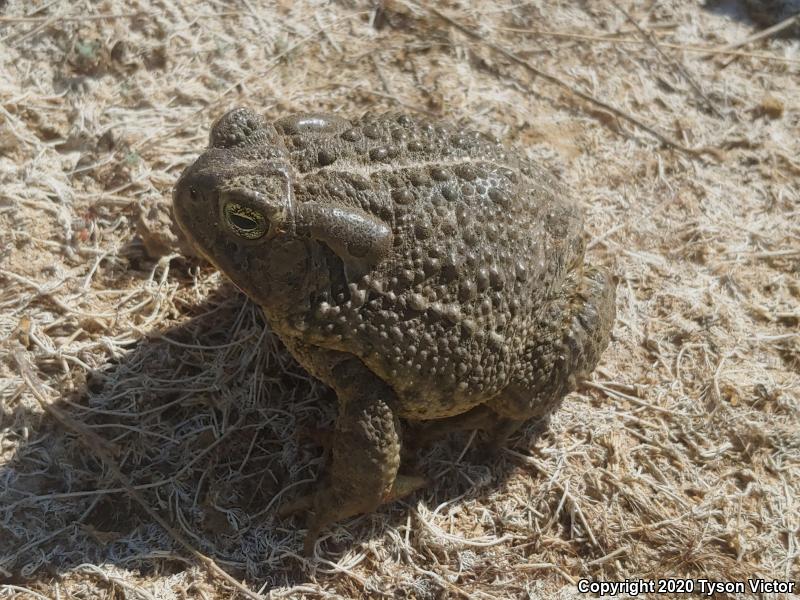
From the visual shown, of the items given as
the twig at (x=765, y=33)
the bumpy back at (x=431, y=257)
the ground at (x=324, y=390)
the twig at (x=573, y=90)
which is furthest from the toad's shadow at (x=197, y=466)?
the twig at (x=765, y=33)

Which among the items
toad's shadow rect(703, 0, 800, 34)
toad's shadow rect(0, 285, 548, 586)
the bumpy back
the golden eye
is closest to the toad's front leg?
the bumpy back

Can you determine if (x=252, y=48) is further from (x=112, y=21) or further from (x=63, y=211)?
(x=63, y=211)

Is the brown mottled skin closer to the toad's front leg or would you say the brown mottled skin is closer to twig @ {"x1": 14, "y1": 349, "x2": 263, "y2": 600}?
the toad's front leg

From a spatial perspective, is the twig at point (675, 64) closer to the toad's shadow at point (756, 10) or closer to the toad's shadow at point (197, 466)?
the toad's shadow at point (756, 10)

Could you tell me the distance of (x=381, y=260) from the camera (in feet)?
9.84

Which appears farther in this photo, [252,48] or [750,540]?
[252,48]

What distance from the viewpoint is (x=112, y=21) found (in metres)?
4.76

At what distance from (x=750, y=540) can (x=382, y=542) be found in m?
1.83

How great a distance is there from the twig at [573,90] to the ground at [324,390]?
2 centimetres

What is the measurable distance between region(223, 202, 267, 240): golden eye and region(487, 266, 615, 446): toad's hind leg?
53.5 inches

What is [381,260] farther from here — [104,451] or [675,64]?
[675,64]

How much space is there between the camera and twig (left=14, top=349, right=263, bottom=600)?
10.6ft

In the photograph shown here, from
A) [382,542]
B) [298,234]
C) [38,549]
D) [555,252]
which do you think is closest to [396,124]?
[298,234]

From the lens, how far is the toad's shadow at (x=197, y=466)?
327 centimetres
